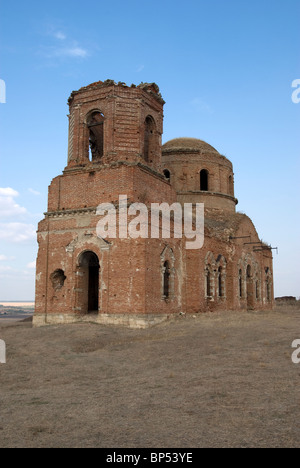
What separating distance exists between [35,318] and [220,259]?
983cm

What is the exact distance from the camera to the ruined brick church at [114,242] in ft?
53.0

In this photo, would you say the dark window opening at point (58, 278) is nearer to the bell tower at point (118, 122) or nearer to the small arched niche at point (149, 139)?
the bell tower at point (118, 122)

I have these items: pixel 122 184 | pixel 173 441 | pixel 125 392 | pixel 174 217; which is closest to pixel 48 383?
pixel 125 392

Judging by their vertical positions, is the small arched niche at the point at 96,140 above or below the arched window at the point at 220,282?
above

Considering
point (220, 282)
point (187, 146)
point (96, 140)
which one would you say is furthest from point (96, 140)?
point (220, 282)

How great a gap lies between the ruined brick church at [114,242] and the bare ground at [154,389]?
2231 mm

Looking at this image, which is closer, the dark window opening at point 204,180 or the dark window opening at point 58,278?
the dark window opening at point 58,278

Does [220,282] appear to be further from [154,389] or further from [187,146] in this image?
[154,389]

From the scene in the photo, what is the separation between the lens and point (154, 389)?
766cm

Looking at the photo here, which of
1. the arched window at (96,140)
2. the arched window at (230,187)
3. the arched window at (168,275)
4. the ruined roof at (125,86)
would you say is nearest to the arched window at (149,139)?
the ruined roof at (125,86)

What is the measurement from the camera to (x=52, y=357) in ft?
39.0

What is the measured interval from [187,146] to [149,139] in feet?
26.8

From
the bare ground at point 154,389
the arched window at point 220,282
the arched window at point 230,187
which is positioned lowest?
the bare ground at point 154,389
